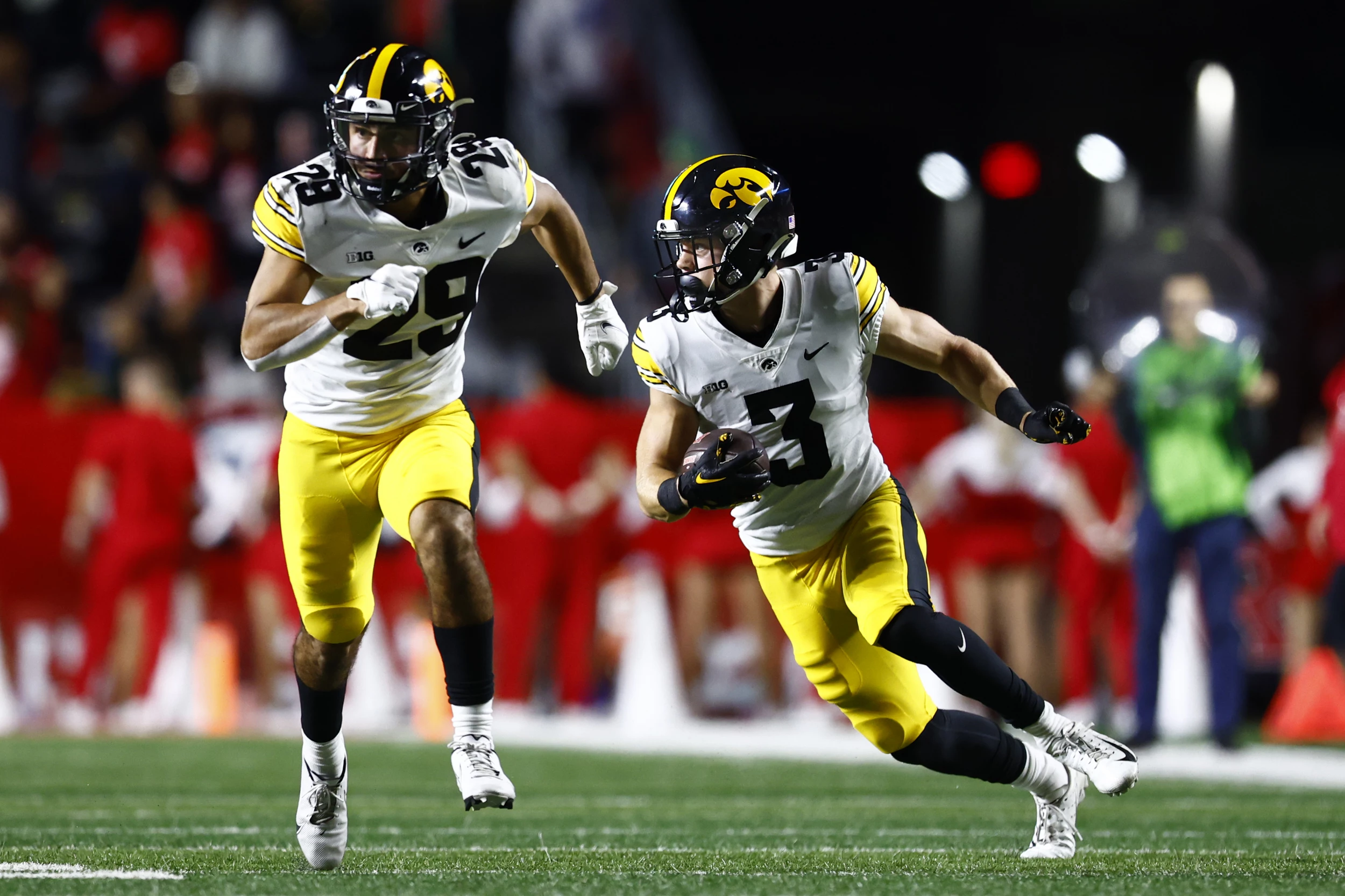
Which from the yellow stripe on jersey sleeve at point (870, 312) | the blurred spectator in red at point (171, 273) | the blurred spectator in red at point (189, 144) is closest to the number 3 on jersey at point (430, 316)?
the yellow stripe on jersey sleeve at point (870, 312)

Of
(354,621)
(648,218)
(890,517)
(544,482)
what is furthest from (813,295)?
(648,218)

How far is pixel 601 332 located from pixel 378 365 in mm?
643

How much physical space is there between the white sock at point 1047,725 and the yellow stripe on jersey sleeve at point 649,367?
1.19m

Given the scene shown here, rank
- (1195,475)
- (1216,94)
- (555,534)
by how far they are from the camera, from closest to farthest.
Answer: (1195,475) → (555,534) → (1216,94)

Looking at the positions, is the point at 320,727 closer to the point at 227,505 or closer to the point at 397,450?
the point at 397,450

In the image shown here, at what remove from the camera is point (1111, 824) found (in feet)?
18.6

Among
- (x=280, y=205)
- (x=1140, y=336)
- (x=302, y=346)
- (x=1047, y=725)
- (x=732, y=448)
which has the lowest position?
(x=1047, y=725)

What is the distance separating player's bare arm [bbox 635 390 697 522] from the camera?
14.9ft

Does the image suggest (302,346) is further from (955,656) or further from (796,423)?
(955,656)

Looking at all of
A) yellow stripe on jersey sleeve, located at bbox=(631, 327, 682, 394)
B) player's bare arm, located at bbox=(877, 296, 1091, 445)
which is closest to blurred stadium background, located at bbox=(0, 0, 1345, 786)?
player's bare arm, located at bbox=(877, 296, 1091, 445)

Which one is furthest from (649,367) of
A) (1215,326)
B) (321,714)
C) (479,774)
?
(1215,326)

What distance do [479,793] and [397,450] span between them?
3.04 feet

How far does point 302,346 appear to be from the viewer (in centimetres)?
422

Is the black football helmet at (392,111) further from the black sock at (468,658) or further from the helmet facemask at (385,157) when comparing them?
the black sock at (468,658)
